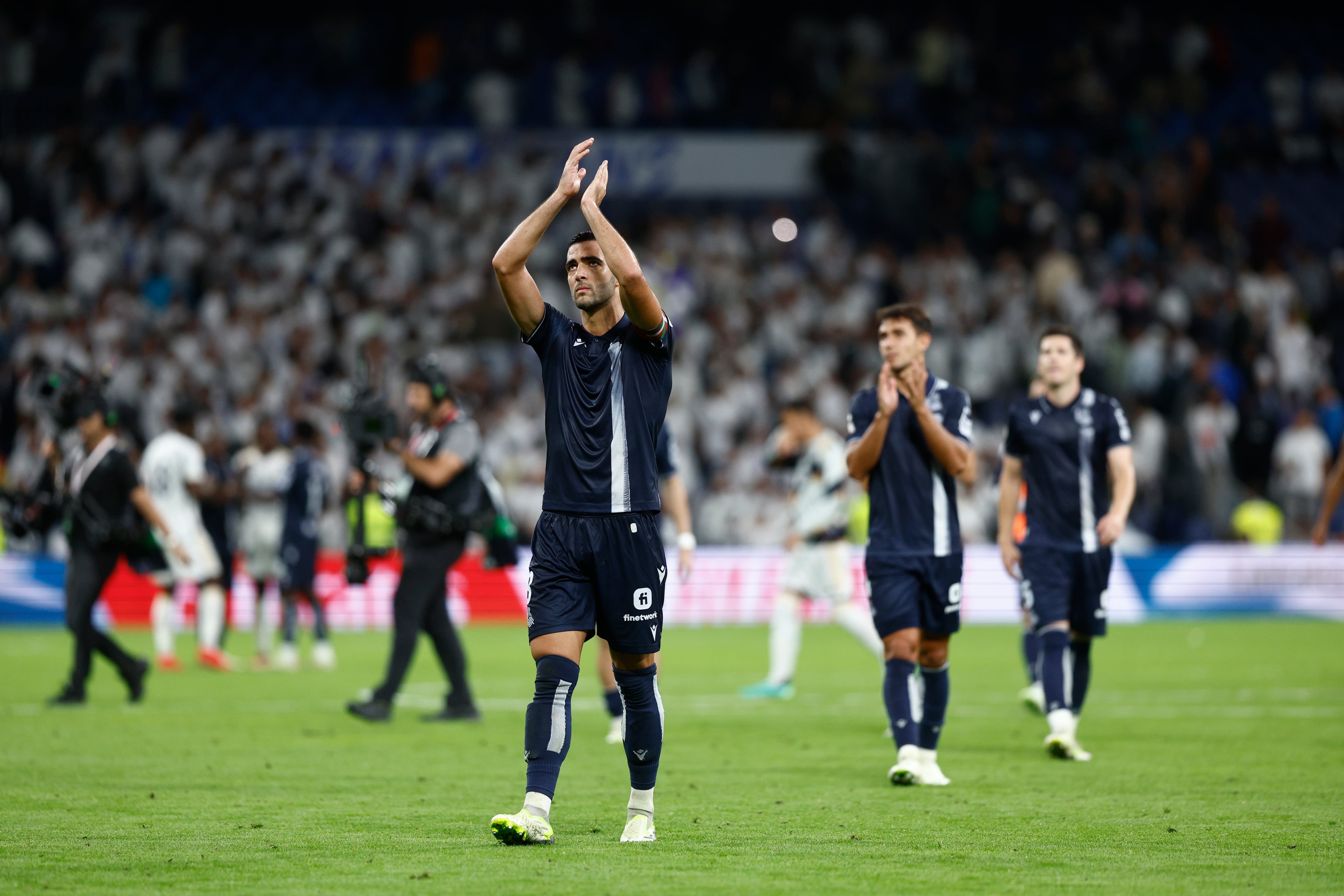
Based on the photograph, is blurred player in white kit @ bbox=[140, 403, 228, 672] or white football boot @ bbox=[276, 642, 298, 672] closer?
blurred player in white kit @ bbox=[140, 403, 228, 672]

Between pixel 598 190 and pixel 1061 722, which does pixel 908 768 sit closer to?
pixel 1061 722

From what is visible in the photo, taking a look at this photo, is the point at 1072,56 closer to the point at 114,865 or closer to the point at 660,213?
the point at 660,213

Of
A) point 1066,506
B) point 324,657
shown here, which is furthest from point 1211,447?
point 1066,506

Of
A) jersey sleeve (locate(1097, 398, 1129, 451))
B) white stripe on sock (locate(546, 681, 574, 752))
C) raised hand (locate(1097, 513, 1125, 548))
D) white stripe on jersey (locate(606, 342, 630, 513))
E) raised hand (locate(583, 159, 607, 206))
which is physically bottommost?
white stripe on sock (locate(546, 681, 574, 752))

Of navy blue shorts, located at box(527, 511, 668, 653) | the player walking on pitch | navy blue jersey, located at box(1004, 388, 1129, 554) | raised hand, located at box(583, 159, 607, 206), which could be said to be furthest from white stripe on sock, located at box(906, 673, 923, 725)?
the player walking on pitch

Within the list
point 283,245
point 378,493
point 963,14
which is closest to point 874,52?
point 963,14

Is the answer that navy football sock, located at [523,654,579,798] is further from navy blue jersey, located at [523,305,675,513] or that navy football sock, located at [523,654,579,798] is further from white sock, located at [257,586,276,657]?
white sock, located at [257,586,276,657]

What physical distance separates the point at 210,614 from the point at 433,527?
6.39 m

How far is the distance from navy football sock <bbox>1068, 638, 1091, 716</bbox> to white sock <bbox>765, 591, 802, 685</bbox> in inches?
159

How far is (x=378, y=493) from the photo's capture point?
12625mm

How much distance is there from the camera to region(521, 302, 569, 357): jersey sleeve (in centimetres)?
742

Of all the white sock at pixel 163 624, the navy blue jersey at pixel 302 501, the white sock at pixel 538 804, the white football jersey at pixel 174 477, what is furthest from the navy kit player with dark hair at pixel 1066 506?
the white sock at pixel 163 624

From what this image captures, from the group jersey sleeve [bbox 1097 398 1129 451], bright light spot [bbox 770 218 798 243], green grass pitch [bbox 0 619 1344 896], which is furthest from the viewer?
bright light spot [bbox 770 218 798 243]

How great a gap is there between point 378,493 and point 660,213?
713 inches
